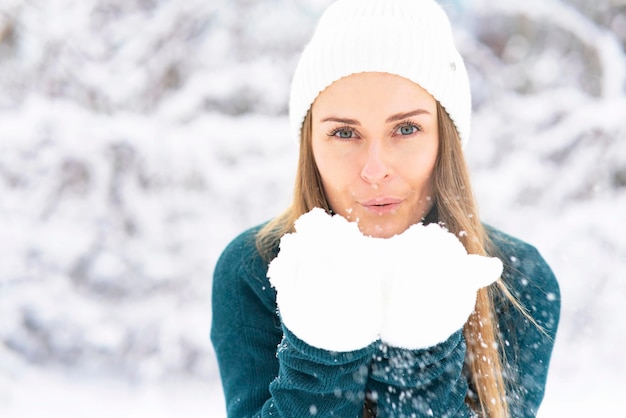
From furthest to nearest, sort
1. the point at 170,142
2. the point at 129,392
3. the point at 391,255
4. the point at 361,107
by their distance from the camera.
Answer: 1. the point at 170,142
2. the point at 129,392
3. the point at 361,107
4. the point at 391,255

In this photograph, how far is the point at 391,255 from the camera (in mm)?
911

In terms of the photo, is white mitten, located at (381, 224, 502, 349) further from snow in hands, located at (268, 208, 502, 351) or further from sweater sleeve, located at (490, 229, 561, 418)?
sweater sleeve, located at (490, 229, 561, 418)

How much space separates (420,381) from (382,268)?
0.23 metres

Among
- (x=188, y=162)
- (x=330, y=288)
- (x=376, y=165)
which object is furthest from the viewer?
(x=188, y=162)

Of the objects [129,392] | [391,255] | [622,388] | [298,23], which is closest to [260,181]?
[298,23]

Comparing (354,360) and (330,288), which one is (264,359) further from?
(330,288)

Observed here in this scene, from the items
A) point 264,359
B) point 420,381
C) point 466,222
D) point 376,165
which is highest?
point 376,165

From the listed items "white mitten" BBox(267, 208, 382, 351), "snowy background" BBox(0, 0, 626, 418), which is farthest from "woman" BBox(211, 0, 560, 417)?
"snowy background" BBox(0, 0, 626, 418)

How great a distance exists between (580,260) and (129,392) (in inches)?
84.2

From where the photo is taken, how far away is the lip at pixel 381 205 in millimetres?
1181

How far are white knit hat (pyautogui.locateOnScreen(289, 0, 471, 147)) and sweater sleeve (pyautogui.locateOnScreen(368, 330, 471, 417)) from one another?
0.48 m

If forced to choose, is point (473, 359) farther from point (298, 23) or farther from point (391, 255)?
point (298, 23)

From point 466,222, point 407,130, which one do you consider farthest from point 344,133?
point 466,222

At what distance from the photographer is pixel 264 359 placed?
1290 mm
